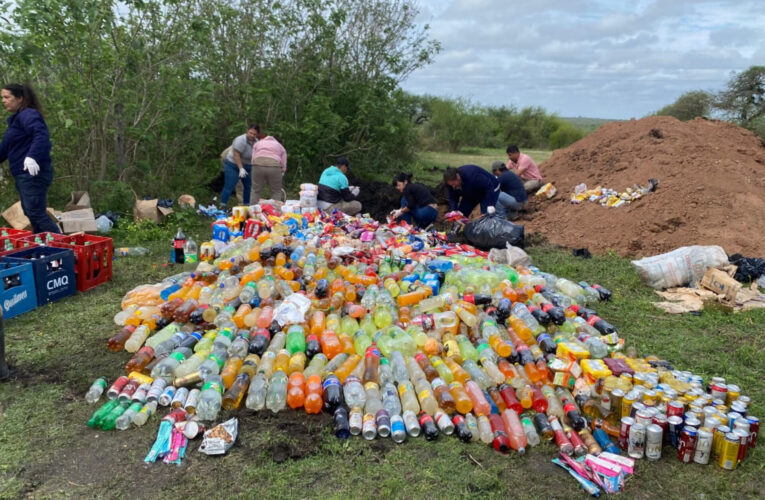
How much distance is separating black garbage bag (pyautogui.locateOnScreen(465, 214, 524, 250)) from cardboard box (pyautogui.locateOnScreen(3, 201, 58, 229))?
612cm

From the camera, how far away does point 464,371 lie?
400 cm

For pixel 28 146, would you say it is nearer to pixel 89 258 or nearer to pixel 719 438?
pixel 89 258

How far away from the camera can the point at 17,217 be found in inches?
303

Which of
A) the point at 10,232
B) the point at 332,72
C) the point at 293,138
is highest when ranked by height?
the point at 332,72

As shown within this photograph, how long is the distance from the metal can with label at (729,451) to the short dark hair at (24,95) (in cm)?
705

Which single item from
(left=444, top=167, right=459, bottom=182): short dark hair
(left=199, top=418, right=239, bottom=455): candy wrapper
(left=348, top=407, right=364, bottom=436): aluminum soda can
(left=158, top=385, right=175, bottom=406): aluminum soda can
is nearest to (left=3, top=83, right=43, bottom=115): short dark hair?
(left=158, top=385, right=175, bottom=406): aluminum soda can

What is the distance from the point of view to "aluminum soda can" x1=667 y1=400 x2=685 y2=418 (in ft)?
10.9

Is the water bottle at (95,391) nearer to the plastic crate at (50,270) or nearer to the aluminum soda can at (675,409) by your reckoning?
the plastic crate at (50,270)

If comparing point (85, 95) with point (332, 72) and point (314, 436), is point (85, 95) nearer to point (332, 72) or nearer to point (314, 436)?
point (332, 72)

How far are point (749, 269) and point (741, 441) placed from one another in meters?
4.49

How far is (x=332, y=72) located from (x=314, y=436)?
1198cm

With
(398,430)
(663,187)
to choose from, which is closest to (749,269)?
(663,187)

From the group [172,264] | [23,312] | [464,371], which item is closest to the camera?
[464,371]

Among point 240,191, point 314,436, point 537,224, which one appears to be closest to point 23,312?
point 314,436
